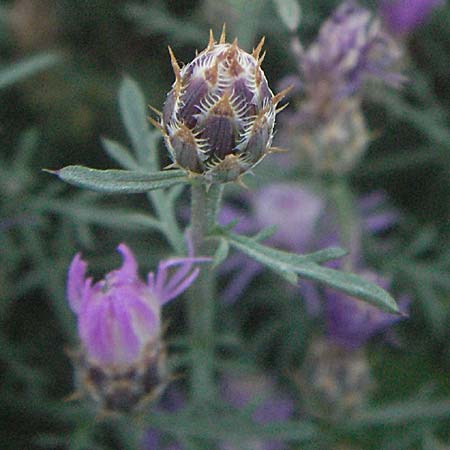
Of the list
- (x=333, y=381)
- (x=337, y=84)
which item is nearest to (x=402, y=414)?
(x=333, y=381)

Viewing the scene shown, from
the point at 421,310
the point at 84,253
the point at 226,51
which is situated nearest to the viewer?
the point at 226,51

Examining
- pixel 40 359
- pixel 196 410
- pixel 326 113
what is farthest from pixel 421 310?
pixel 40 359

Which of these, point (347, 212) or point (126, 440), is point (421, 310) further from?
point (126, 440)

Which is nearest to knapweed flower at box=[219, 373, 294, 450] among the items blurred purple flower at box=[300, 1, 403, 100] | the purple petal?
the purple petal

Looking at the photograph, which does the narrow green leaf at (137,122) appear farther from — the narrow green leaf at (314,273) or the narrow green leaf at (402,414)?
the narrow green leaf at (402,414)

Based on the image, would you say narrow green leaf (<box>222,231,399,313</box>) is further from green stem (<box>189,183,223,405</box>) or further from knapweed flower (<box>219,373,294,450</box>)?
knapweed flower (<box>219,373,294,450</box>)

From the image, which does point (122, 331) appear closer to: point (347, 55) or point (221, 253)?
point (221, 253)

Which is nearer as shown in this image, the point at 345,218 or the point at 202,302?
the point at 202,302
